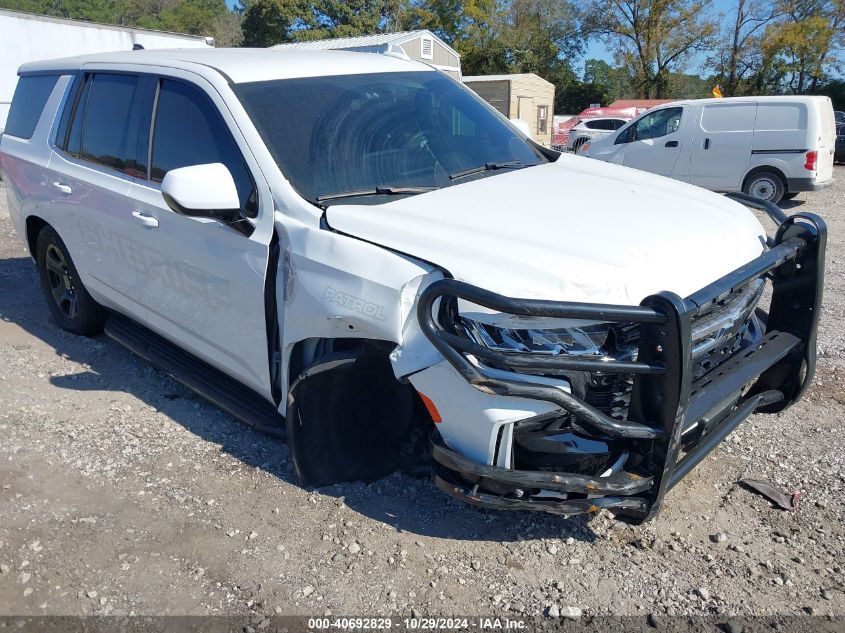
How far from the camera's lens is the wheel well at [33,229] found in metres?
5.40

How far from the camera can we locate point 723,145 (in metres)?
12.8

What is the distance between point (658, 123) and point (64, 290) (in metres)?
11.4

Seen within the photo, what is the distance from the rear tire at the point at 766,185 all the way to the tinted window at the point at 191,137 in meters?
11.1

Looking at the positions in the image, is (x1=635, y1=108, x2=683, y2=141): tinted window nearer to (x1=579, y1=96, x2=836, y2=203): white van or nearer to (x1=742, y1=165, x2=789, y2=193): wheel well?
(x1=579, y1=96, x2=836, y2=203): white van

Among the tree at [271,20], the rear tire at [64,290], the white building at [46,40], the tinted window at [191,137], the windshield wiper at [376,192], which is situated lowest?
the rear tire at [64,290]

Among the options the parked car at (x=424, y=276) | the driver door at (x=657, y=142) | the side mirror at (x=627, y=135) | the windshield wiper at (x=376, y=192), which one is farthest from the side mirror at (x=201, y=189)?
the side mirror at (x=627, y=135)

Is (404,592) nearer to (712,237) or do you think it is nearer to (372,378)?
(372,378)

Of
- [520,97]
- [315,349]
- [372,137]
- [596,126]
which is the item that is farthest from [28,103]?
[520,97]

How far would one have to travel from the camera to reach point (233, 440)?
13.0ft

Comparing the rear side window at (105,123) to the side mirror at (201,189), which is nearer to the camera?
the side mirror at (201,189)

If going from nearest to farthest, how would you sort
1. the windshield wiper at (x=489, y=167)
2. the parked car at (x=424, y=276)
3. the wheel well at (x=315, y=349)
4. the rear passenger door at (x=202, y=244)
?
1. the parked car at (x=424, y=276)
2. the wheel well at (x=315, y=349)
3. the rear passenger door at (x=202, y=244)
4. the windshield wiper at (x=489, y=167)

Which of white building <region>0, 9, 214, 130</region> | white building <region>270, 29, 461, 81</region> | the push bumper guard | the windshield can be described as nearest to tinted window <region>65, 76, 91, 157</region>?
the windshield

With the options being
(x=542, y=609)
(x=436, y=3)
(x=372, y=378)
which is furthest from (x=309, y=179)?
(x=436, y=3)

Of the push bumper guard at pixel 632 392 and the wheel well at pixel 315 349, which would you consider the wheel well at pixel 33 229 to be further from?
the push bumper guard at pixel 632 392
